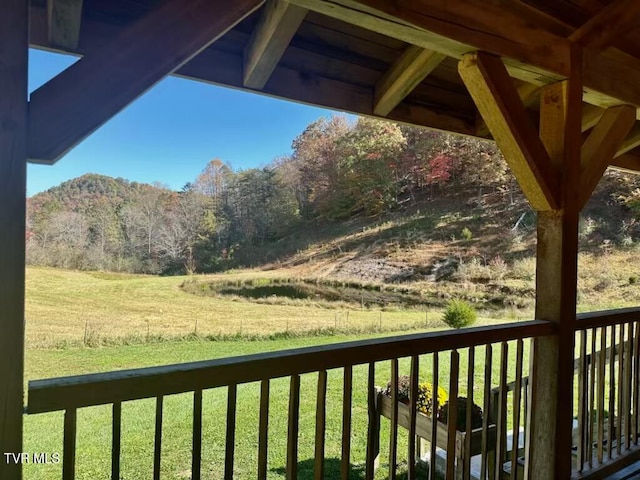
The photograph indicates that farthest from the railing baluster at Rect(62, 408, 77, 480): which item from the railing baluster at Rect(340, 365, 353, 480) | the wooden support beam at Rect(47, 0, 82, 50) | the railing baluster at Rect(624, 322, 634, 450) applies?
the railing baluster at Rect(624, 322, 634, 450)

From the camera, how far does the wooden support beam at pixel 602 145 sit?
1.84 meters

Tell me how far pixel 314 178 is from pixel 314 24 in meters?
14.4

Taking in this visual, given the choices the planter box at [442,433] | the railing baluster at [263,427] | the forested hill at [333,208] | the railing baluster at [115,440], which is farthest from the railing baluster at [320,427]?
the forested hill at [333,208]

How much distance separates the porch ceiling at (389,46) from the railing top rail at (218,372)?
484 millimetres

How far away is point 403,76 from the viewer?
1.94 metres

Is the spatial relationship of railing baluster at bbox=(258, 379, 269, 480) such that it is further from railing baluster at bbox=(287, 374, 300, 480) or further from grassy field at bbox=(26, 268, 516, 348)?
grassy field at bbox=(26, 268, 516, 348)

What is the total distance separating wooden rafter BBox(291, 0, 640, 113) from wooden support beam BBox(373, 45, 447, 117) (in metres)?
0.25

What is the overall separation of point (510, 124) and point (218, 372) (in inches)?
55.2

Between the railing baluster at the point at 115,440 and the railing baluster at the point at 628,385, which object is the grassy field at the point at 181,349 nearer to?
the railing baluster at the point at 628,385

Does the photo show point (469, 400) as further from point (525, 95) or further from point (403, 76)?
point (525, 95)

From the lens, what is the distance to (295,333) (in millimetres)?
10539

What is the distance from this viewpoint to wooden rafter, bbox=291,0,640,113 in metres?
1.26

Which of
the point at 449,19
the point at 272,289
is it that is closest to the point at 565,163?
the point at 449,19

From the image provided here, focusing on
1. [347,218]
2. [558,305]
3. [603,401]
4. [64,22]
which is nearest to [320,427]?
[558,305]
